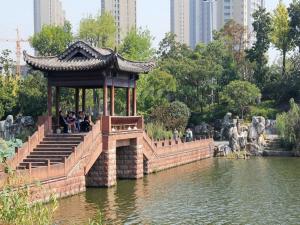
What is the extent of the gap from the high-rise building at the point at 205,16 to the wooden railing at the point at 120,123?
92684 mm

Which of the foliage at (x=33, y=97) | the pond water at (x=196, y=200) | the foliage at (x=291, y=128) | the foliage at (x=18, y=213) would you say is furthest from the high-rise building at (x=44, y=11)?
the foliage at (x=18, y=213)

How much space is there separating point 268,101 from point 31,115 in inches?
914

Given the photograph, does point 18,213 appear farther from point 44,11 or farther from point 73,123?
point 44,11

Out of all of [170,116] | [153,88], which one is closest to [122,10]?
[153,88]

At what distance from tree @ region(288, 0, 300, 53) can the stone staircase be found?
127ft

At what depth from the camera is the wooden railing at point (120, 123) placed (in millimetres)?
23719

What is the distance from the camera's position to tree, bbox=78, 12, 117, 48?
51.2 metres

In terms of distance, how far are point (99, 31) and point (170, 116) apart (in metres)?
11.3

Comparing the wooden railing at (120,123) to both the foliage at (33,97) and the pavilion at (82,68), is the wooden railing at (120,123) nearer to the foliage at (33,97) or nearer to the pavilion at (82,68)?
the pavilion at (82,68)

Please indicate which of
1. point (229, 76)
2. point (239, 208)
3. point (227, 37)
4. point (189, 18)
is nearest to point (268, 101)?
point (229, 76)

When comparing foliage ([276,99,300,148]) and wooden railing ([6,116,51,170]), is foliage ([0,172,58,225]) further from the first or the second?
foliage ([276,99,300,148])

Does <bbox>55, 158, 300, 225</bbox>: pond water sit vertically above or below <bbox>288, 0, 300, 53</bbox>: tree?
below

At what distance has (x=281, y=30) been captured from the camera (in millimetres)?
57750

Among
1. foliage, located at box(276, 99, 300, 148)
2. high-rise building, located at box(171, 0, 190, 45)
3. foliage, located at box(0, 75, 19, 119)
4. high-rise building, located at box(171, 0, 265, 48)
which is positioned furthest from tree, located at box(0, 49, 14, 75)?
high-rise building, located at box(171, 0, 190, 45)
